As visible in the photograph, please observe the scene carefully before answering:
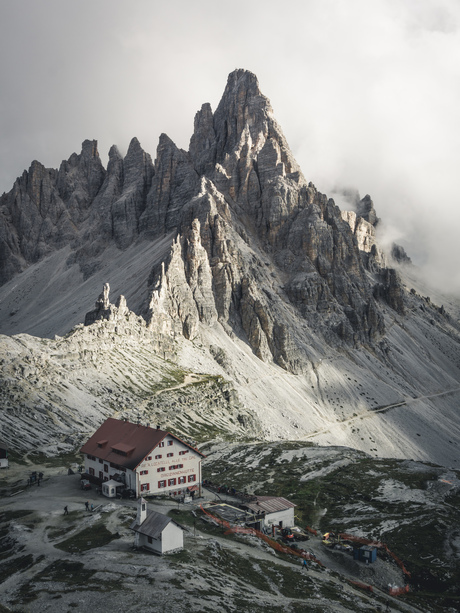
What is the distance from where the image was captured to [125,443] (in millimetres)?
65375

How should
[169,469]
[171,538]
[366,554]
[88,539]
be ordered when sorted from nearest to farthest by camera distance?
[171,538] → [88,539] → [366,554] → [169,469]

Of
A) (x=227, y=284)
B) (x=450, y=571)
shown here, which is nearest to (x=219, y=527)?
(x=450, y=571)

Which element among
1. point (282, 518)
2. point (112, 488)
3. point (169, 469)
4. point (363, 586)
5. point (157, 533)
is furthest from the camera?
point (169, 469)

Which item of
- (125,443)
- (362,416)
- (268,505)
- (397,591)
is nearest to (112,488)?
(125,443)

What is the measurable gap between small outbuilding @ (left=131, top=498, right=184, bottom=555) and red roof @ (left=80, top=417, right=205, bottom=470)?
1744 cm

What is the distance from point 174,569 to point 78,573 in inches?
265

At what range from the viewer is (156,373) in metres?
130

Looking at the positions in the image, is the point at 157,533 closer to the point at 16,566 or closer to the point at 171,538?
the point at 171,538

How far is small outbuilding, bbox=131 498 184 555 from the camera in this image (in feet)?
136

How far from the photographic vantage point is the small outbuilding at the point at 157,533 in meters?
41.3

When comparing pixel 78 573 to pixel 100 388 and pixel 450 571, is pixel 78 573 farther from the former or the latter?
pixel 100 388

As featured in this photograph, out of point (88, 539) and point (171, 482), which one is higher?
point (171, 482)

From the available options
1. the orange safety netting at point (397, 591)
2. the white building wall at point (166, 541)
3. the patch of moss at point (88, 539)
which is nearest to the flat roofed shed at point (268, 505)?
the orange safety netting at point (397, 591)

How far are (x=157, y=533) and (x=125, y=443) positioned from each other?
25139mm
